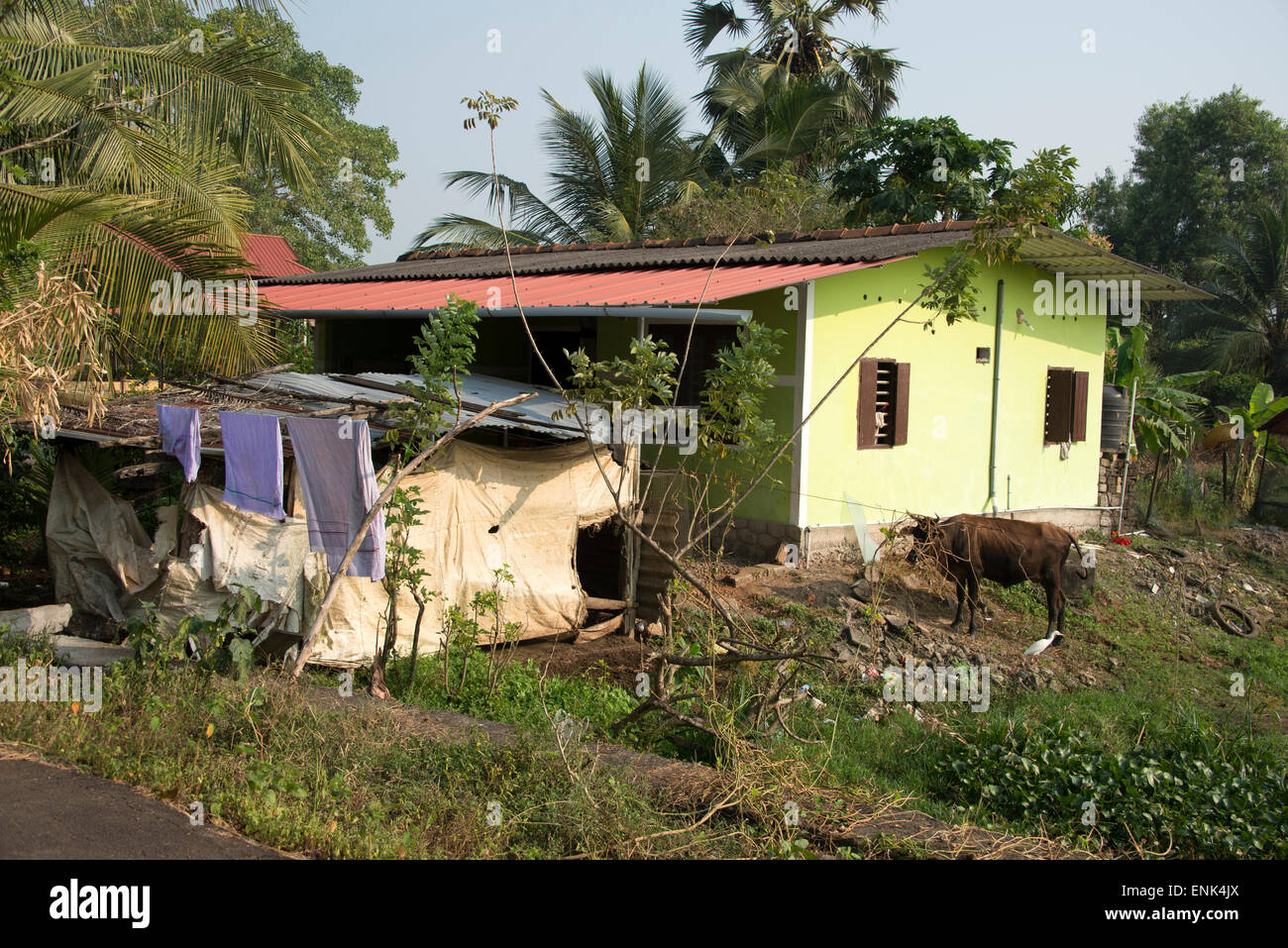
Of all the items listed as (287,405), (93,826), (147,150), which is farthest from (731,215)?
(93,826)

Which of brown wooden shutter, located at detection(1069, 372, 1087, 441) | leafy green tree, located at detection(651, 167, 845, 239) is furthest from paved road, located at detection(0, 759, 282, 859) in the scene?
leafy green tree, located at detection(651, 167, 845, 239)

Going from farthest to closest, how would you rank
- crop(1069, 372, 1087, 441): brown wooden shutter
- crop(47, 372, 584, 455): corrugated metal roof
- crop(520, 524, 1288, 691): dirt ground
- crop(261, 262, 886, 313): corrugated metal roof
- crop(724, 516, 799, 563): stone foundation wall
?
crop(1069, 372, 1087, 441): brown wooden shutter → crop(724, 516, 799, 563): stone foundation wall → crop(261, 262, 886, 313): corrugated metal roof → crop(520, 524, 1288, 691): dirt ground → crop(47, 372, 584, 455): corrugated metal roof

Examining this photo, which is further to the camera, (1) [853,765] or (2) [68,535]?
(2) [68,535]

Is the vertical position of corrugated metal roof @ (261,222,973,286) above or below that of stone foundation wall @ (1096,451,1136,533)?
above

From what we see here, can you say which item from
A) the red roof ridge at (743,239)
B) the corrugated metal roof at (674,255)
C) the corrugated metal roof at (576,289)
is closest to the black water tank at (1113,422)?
the red roof ridge at (743,239)

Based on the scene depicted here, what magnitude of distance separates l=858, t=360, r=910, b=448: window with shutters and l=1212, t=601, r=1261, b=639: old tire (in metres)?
4.31

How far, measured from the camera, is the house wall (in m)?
11.8

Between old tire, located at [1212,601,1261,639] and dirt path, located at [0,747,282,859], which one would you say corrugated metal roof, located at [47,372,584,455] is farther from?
old tire, located at [1212,601,1261,639]

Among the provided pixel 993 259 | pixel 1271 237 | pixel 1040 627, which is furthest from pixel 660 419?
pixel 1271 237

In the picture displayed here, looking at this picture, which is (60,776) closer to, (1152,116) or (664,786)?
(664,786)

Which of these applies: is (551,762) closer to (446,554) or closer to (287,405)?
(446,554)

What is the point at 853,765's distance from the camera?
6.74 meters
